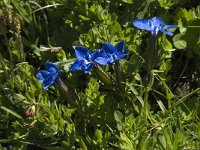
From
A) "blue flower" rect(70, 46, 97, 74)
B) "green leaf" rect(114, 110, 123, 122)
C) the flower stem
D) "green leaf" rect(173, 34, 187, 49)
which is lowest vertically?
"green leaf" rect(114, 110, 123, 122)

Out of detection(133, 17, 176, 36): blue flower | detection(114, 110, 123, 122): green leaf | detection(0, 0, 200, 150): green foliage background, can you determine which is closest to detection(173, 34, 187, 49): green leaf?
detection(0, 0, 200, 150): green foliage background

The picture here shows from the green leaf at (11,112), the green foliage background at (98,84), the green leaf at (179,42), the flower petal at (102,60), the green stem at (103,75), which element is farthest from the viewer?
the green leaf at (179,42)

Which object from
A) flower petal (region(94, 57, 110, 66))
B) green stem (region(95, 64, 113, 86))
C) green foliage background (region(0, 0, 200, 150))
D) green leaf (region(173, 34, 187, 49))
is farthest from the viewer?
green leaf (region(173, 34, 187, 49))

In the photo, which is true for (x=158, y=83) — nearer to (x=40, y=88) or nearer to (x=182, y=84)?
(x=182, y=84)

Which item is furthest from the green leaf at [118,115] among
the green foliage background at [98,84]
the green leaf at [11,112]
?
the green leaf at [11,112]

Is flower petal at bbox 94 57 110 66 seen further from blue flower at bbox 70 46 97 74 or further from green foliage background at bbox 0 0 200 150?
green foliage background at bbox 0 0 200 150

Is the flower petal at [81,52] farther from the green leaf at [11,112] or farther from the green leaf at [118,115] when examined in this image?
the green leaf at [11,112]

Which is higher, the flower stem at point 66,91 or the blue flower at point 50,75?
the blue flower at point 50,75

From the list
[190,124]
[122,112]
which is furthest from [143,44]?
[190,124]
